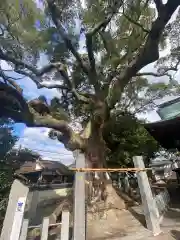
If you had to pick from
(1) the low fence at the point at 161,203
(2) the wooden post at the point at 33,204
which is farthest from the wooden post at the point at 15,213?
(1) the low fence at the point at 161,203

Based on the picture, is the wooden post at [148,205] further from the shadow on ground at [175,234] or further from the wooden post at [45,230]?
the wooden post at [45,230]

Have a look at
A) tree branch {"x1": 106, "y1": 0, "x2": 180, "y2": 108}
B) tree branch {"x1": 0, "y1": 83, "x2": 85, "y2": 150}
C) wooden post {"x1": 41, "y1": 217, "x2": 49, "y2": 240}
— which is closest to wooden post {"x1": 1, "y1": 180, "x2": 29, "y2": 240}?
wooden post {"x1": 41, "y1": 217, "x2": 49, "y2": 240}

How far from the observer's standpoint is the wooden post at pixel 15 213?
2.80 m

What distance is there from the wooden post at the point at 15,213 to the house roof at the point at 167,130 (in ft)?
17.7

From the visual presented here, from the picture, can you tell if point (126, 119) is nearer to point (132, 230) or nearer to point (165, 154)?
point (132, 230)

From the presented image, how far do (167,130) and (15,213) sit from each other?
6781 millimetres

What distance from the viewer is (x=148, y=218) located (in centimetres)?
489

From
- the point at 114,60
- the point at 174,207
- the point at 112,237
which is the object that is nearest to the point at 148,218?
the point at 112,237

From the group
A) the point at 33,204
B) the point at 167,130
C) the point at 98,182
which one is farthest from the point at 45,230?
the point at 167,130

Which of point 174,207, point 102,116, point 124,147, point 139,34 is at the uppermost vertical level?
point 139,34

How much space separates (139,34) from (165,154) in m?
18.6

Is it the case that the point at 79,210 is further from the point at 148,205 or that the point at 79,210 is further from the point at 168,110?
the point at 168,110

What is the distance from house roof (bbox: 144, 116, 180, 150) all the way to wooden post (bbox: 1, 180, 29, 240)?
213 inches

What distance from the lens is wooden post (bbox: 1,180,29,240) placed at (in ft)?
9.18
